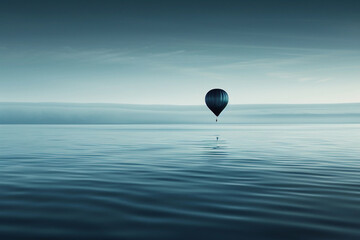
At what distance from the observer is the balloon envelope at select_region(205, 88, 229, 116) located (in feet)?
184

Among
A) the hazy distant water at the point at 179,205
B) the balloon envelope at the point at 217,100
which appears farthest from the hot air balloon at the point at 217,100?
the hazy distant water at the point at 179,205

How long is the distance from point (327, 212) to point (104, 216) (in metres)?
5.24

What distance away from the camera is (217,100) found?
184 feet

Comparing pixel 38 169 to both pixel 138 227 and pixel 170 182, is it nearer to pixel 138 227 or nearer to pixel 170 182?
pixel 170 182

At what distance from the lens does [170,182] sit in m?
13.2

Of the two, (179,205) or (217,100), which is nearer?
(179,205)

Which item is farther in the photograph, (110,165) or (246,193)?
(110,165)

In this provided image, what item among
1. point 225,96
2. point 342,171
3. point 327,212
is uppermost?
point 225,96

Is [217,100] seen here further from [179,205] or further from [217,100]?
[179,205]

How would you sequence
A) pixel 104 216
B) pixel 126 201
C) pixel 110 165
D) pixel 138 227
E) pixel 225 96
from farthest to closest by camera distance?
pixel 225 96, pixel 110 165, pixel 126 201, pixel 104 216, pixel 138 227

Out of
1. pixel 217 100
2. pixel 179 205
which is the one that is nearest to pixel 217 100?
pixel 217 100

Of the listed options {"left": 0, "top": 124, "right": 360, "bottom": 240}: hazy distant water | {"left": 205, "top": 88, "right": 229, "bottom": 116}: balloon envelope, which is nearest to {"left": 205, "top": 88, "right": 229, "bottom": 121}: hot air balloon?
{"left": 205, "top": 88, "right": 229, "bottom": 116}: balloon envelope

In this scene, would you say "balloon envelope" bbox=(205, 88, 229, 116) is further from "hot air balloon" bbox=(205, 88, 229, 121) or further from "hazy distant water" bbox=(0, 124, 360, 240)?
"hazy distant water" bbox=(0, 124, 360, 240)

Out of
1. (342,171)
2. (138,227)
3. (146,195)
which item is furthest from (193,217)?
(342,171)
